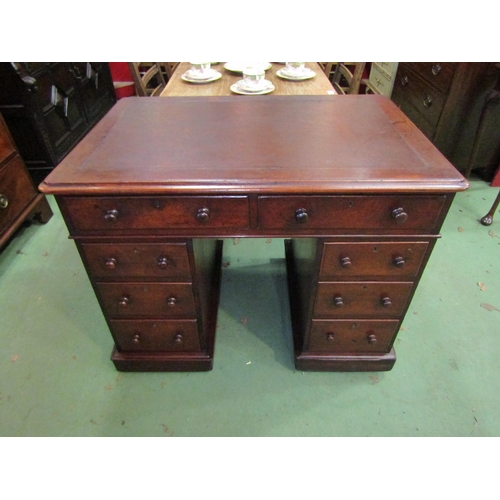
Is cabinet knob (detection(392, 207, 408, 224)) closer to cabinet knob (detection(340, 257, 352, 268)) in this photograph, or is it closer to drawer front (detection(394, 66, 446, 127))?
cabinet knob (detection(340, 257, 352, 268))

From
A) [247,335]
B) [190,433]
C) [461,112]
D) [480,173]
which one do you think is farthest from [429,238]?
[480,173]

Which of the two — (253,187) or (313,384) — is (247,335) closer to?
(313,384)

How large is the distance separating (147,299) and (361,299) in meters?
0.74

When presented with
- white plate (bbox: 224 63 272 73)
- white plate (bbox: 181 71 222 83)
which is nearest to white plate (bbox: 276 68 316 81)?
white plate (bbox: 224 63 272 73)

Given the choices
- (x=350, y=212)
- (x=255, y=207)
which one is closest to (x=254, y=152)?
(x=255, y=207)

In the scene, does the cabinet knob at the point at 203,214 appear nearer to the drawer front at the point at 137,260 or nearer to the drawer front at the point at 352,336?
the drawer front at the point at 137,260

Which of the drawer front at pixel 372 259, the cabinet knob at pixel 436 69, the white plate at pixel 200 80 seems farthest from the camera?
the cabinet knob at pixel 436 69

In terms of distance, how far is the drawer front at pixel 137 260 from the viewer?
3.39 feet

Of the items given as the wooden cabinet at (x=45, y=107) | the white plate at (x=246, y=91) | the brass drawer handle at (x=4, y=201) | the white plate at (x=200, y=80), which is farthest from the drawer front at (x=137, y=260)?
the wooden cabinet at (x=45, y=107)

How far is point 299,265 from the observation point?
1.50m

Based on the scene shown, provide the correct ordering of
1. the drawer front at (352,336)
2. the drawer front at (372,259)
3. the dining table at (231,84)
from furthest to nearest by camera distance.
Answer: the dining table at (231,84) → the drawer front at (352,336) → the drawer front at (372,259)

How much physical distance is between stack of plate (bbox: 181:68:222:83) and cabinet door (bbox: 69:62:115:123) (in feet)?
4.09

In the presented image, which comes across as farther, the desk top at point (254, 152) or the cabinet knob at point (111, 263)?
the cabinet knob at point (111, 263)

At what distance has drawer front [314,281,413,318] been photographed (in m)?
1.13
